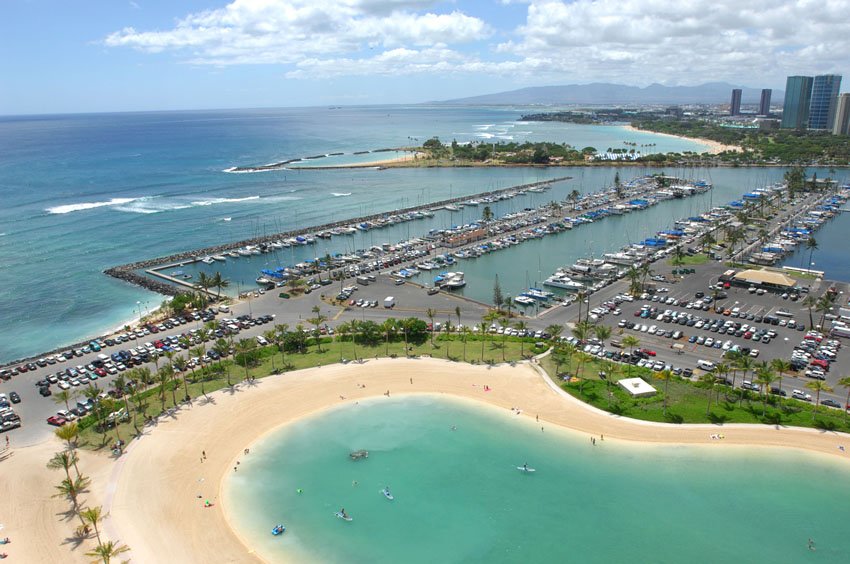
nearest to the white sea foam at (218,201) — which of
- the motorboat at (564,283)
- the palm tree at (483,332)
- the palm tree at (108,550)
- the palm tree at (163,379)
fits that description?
the motorboat at (564,283)

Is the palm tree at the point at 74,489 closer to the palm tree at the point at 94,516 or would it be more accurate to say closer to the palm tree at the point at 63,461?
the palm tree at the point at 94,516

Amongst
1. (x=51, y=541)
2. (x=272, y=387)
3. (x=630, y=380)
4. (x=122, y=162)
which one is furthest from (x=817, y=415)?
(x=122, y=162)

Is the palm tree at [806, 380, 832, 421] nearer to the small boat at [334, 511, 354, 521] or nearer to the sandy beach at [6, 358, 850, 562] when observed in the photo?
the sandy beach at [6, 358, 850, 562]

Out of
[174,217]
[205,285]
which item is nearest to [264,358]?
[205,285]

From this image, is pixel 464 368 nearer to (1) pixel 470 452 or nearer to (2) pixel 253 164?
(1) pixel 470 452

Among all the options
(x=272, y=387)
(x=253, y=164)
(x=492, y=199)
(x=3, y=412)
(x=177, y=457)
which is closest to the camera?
(x=177, y=457)

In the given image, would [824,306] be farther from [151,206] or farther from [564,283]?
[151,206]

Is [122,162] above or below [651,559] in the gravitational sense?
above
